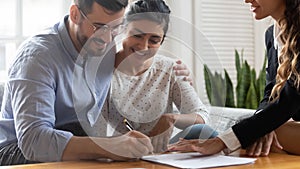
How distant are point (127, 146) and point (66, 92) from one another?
37 cm

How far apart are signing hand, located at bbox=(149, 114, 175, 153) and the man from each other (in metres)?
0.09

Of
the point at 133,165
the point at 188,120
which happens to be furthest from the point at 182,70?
the point at 133,165

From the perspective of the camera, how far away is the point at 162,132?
1.32m

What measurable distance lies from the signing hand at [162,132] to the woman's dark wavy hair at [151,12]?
25cm

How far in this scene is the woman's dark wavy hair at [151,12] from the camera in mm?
1283

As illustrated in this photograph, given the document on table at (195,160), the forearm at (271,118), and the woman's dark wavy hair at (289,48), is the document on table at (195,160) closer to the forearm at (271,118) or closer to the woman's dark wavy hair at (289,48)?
the forearm at (271,118)

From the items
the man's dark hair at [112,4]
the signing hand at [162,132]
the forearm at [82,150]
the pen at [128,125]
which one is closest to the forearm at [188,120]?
the signing hand at [162,132]

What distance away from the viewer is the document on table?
1.18 meters

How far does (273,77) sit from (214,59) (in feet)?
1.17

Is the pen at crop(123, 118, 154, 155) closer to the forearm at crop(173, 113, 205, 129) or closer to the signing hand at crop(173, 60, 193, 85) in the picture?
the forearm at crop(173, 113, 205, 129)

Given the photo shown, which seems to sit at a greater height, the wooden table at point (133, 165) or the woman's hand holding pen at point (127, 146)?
the woman's hand holding pen at point (127, 146)

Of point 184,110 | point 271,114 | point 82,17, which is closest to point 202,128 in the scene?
point 184,110

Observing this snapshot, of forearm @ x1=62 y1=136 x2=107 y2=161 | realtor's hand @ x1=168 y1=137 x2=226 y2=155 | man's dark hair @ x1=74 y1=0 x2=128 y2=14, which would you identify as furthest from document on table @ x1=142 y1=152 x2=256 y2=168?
man's dark hair @ x1=74 y1=0 x2=128 y2=14

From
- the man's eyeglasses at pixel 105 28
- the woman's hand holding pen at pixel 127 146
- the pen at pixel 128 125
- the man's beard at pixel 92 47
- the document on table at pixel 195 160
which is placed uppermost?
the man's eyeglasses at pixel 105 28
